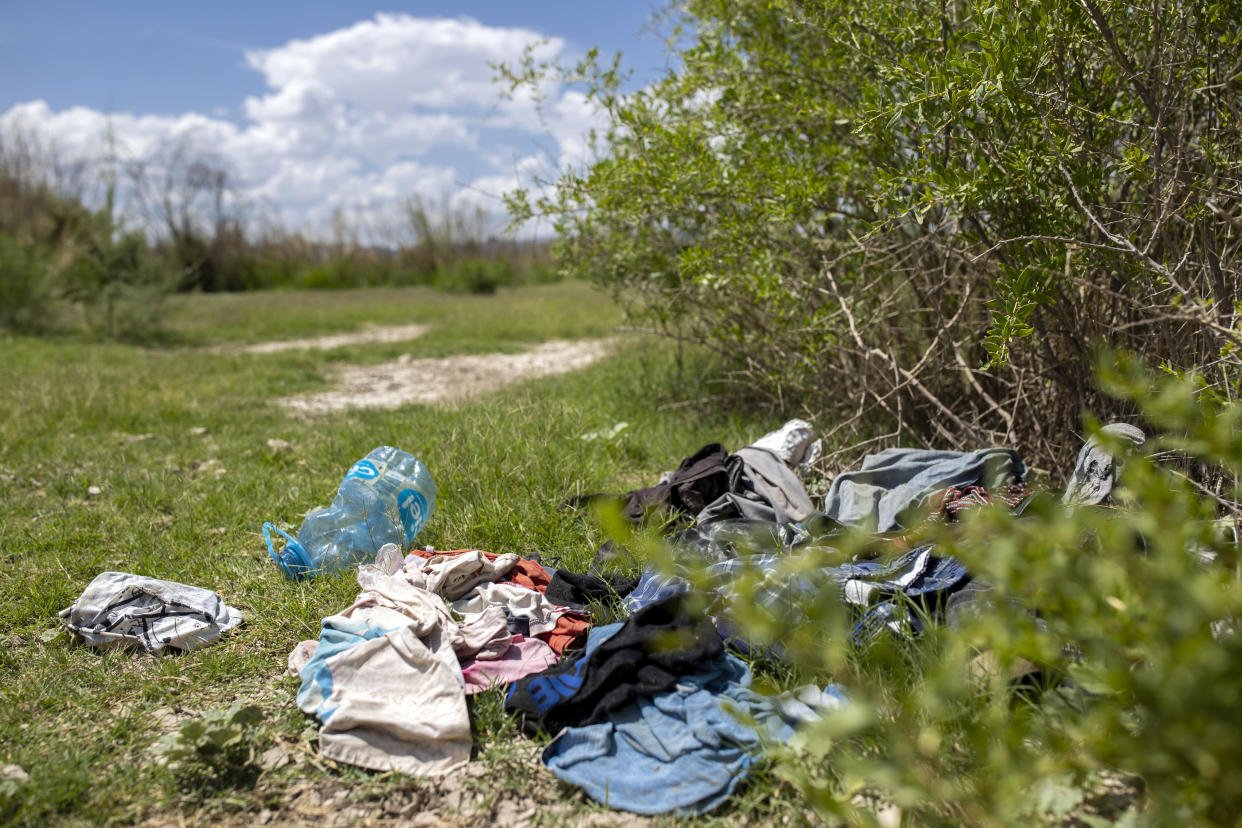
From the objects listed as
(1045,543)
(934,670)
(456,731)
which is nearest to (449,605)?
(456,731)

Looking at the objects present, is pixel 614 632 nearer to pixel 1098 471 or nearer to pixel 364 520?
pixel 364 520

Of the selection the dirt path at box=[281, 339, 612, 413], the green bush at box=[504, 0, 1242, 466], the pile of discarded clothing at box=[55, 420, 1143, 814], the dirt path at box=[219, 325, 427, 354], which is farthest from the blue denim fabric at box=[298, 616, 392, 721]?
the dirt path at box=[219, 325, 427, 354]

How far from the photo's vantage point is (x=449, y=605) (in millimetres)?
2498

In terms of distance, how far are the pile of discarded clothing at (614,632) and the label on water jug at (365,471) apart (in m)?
0.44

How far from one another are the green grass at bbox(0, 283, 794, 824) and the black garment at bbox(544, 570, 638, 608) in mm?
282

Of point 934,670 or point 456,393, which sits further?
point 456,393

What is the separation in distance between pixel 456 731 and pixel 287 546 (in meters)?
1.28

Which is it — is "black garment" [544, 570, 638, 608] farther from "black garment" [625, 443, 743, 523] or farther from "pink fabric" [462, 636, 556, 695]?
"black garment" [625, 443, 743, 523]

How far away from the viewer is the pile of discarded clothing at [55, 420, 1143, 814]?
6.14 feet

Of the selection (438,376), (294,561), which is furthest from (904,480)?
(438,376)

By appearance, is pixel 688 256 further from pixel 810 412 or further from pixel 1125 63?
pixel 1125 63

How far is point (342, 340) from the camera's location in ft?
36.5

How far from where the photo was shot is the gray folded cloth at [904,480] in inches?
114

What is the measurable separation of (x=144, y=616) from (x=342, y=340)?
9168 millimetres
